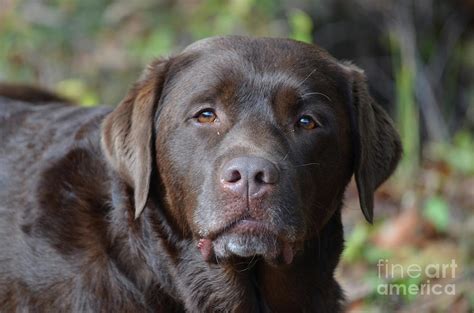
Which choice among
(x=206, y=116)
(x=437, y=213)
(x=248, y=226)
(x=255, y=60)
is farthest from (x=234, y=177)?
(x=437, y=213)

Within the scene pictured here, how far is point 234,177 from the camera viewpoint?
12.7 ft

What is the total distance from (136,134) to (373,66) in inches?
257

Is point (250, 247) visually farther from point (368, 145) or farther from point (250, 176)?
point (368, 145)

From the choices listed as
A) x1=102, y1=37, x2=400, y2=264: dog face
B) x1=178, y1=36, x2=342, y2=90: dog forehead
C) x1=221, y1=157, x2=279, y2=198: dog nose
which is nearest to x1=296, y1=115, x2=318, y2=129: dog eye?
x1=102, y1=37, x2=400, y2=264: dog face

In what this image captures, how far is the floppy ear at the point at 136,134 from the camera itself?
14.5 feet

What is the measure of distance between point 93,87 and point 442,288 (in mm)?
4939

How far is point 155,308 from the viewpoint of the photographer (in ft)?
14.6

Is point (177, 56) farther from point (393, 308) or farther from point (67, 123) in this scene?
point (393, 308)

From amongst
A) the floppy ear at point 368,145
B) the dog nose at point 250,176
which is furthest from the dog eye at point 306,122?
the dog nose at point 250,176

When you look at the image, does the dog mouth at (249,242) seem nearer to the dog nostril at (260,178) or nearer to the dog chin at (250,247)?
the dog chin at (250,247)

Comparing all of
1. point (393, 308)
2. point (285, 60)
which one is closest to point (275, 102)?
point (285, 60)

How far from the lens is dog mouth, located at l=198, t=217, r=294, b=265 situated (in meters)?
3.94

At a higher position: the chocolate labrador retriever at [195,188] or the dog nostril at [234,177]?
the dog nostril at [234,177]

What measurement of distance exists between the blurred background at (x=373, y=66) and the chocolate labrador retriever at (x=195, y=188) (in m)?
1.63
